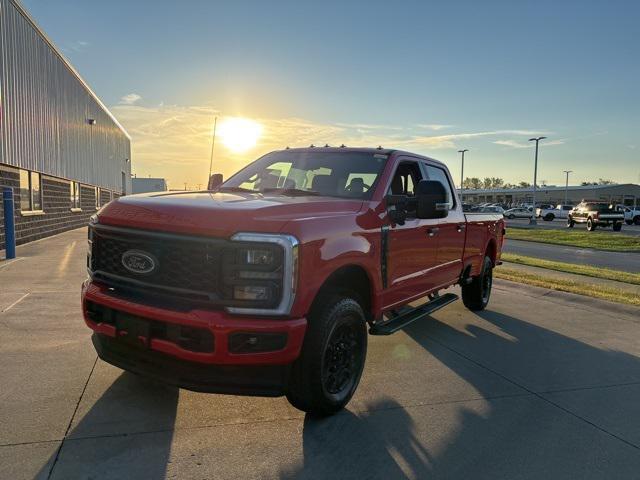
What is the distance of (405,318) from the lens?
190 inches

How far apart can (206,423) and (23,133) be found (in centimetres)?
1393

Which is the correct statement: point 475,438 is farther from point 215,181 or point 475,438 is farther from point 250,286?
point 215,181

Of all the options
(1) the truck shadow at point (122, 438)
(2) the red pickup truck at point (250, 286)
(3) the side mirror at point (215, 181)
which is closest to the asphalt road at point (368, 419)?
(1) the truck shadow at point (122, 438)

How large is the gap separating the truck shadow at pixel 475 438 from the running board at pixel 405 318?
21.1 inches

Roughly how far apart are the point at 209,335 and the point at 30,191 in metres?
15.2

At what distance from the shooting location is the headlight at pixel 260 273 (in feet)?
9.89

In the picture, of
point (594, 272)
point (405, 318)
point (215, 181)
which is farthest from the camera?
point (594, 272)

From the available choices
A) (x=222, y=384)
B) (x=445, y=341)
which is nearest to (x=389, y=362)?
(x=445, y=341)

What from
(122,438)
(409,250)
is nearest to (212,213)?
(122,438)

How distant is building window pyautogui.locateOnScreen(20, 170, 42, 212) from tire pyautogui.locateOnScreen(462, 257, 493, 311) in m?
13.0

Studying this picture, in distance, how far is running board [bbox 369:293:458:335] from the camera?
427 centimetres

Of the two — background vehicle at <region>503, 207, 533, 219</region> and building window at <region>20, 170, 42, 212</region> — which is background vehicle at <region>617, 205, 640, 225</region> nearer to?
background vehicle at <region>503, 207, 533, 219</region>

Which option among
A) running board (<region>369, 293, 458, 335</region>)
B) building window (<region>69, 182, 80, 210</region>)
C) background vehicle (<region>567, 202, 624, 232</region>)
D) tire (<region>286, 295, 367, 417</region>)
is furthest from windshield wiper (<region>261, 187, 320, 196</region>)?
background vehicle (<region>567, 202, 624, 232</region>)

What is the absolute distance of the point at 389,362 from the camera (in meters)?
4.87
